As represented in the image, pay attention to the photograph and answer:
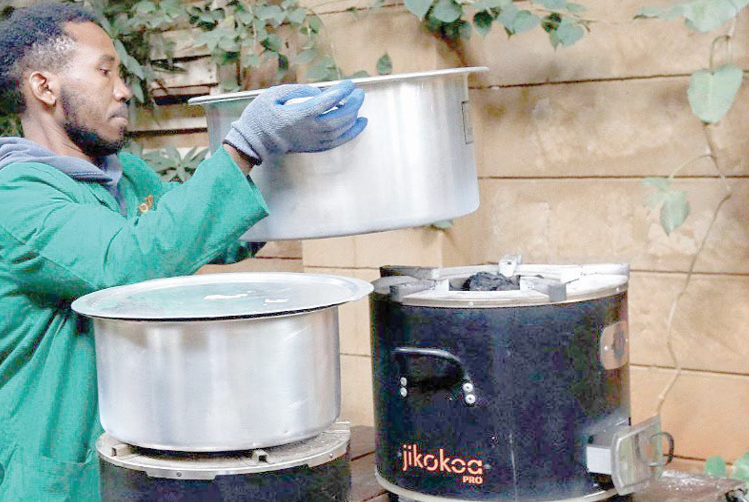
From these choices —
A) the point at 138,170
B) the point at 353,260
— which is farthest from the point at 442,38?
the point at 138,170

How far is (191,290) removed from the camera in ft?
5.29

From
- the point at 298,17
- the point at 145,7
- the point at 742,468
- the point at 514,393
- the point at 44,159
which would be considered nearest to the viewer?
the point at 514,393

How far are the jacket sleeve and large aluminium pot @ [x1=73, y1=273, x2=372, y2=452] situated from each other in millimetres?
143

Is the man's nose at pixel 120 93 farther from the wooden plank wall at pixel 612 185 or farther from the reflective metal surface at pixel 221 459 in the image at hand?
the wooden plank wall at pixel 612 185

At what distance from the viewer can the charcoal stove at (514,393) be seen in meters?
1.58

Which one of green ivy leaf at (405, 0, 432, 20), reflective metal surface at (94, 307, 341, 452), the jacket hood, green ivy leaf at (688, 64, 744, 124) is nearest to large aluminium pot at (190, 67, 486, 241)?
reflective metal surface at (94, 307, 341, 452)

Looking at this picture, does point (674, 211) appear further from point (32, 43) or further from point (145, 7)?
point (145, 7)

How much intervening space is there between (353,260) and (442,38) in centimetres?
70

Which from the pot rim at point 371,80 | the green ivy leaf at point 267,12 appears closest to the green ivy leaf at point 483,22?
the green ivy leaf at point 267,12

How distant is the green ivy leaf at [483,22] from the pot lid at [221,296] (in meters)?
1.37

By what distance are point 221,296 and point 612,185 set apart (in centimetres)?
159

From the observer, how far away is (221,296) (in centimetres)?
153

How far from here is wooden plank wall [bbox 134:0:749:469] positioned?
270 cm

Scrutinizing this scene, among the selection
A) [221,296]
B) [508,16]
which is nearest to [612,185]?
[508,16]
